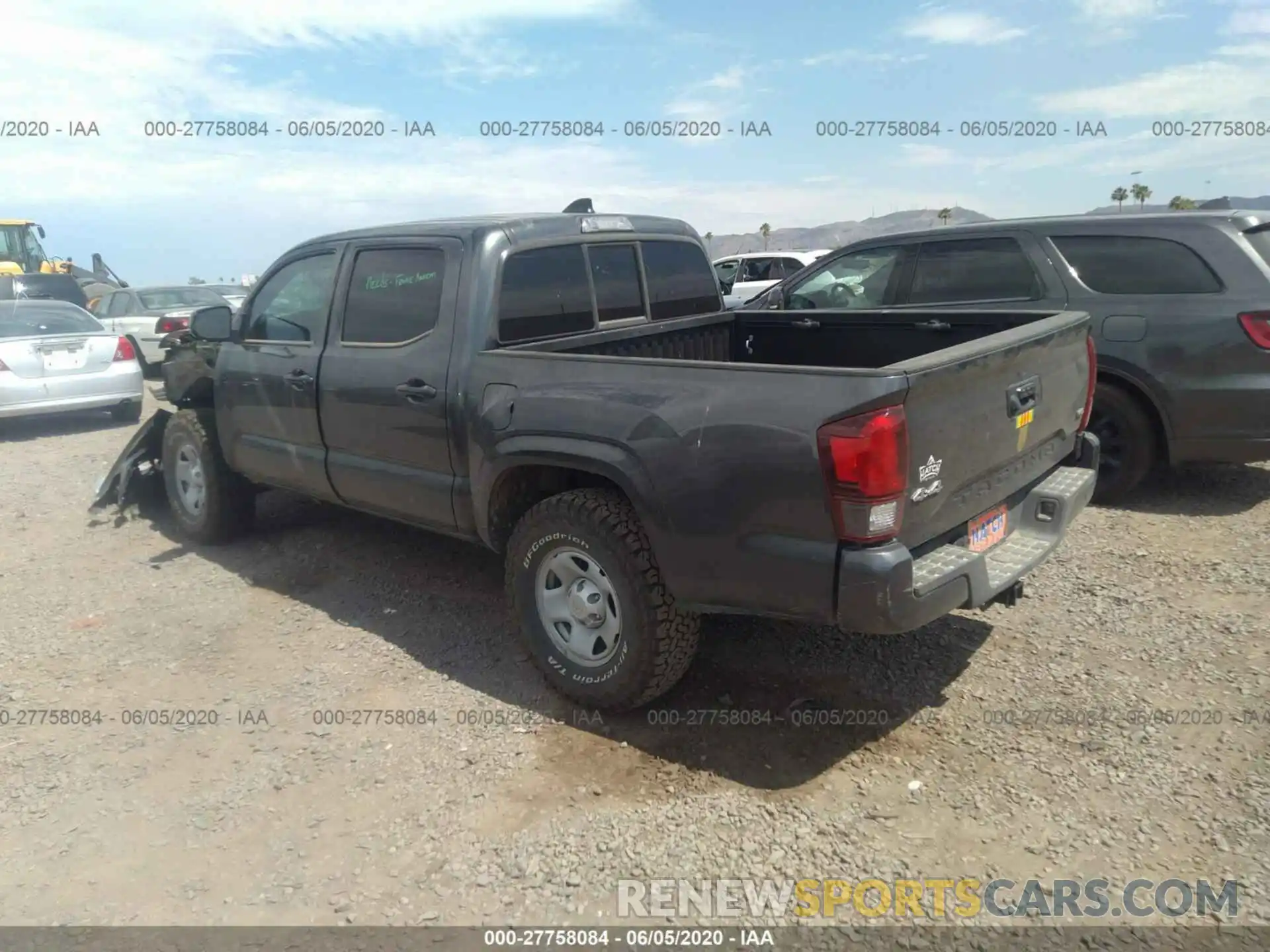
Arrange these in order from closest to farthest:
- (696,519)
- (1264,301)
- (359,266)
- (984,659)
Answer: (696,519), (984,659), (359,266), (1264,301)

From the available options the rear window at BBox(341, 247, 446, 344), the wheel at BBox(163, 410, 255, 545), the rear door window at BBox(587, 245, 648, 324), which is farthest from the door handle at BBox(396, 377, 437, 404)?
the wheel at BBox(163, 410, 255, 545)

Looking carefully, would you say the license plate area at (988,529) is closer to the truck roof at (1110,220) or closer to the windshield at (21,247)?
the truck roof at (1110,220)

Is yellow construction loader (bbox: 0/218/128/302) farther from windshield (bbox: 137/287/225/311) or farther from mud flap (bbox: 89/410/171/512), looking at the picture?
mud flap (bbox: 89/410/171/512)

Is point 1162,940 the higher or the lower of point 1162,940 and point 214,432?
the lower

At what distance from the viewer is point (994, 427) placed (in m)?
3.17

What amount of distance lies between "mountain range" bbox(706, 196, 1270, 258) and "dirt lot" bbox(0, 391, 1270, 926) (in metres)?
2.60

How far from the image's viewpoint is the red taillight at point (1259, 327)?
16.9 ft

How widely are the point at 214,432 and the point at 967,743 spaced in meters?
4.74

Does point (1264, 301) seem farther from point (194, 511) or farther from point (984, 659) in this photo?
point (194, 511)

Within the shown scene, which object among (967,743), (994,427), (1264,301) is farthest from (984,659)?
(1264,301)

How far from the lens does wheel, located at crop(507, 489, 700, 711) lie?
3256 mm

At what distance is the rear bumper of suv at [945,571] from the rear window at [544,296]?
193 centimetres

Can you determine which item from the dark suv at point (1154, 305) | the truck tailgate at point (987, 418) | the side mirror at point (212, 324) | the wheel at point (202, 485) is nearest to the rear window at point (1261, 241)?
the dark suv at point (1154, 305)

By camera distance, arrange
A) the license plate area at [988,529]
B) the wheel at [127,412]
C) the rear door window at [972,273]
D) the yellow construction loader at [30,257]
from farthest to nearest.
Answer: the yellow construction loader at [30,257], the wheel at [127,412], the rear door window at [972,273], the license plate area at [988,529]
